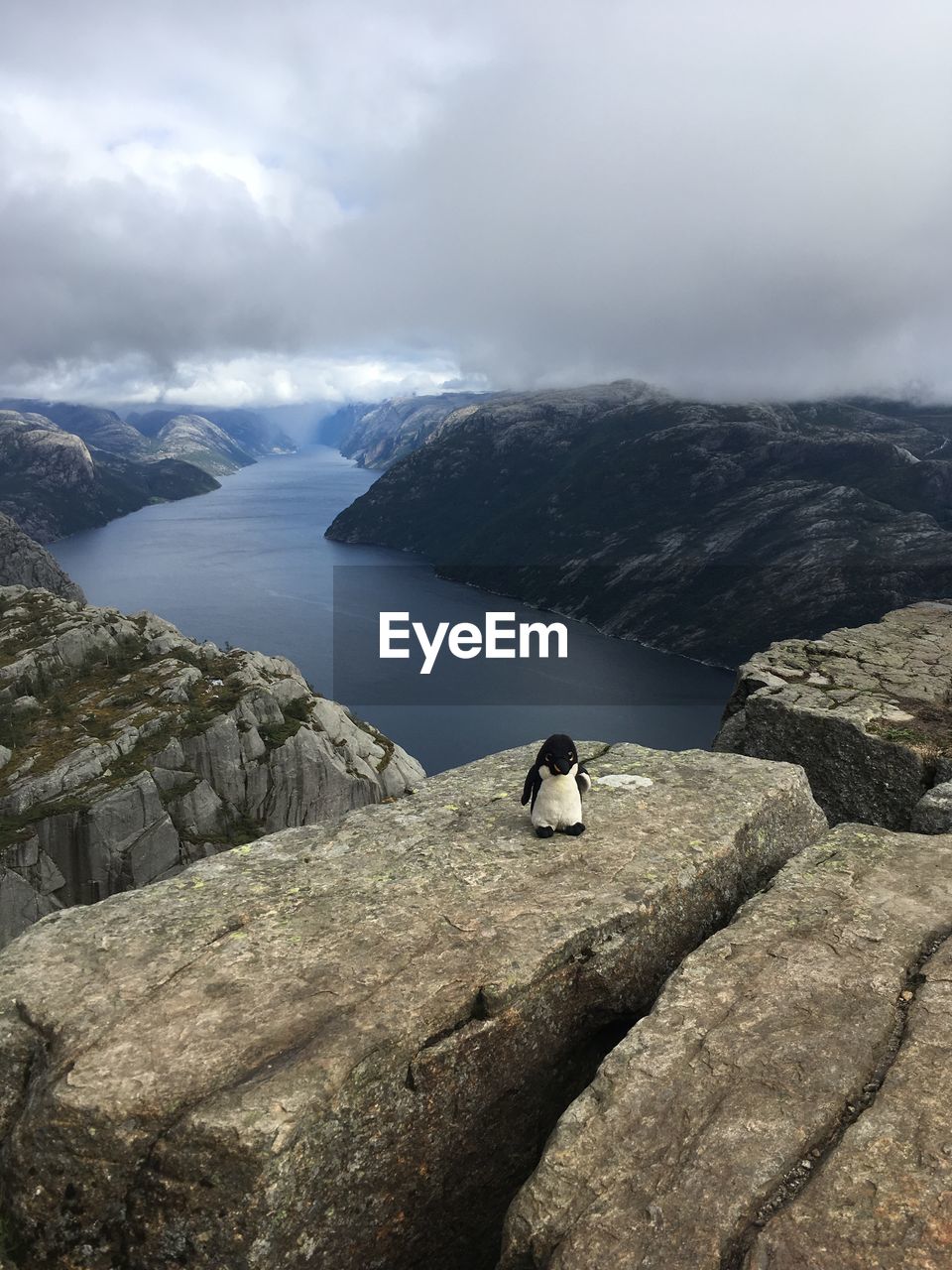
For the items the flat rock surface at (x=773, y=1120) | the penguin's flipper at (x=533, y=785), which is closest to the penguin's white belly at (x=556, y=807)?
the penguin's flipper at (x=533, y=785)

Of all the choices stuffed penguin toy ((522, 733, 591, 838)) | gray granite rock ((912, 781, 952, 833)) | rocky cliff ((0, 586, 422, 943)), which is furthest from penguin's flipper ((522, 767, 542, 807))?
rocky cliff ((0, 586, 422, 943))

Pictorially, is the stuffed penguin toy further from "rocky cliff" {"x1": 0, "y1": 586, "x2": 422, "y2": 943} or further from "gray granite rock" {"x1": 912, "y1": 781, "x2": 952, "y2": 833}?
"rocky cliff" {"x1": 0, "y1": 586, "x2": 422, "y2": 943}

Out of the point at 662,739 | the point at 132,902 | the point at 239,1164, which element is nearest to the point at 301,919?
the point at 132,902

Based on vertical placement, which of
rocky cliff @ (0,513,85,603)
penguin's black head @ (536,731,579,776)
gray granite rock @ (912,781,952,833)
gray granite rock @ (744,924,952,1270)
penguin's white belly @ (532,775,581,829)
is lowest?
rocky cliff @ (0,513,85,603)

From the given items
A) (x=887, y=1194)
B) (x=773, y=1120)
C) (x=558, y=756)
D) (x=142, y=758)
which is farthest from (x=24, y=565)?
(x=887, y=1194)

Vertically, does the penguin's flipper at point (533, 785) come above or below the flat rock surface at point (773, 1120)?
above

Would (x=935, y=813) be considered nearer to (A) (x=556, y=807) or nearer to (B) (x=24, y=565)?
(A) (x=556, y=807)

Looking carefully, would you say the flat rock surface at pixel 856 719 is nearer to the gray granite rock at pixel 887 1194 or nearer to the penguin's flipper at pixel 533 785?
the penguin's flipper at pixel 533 785
